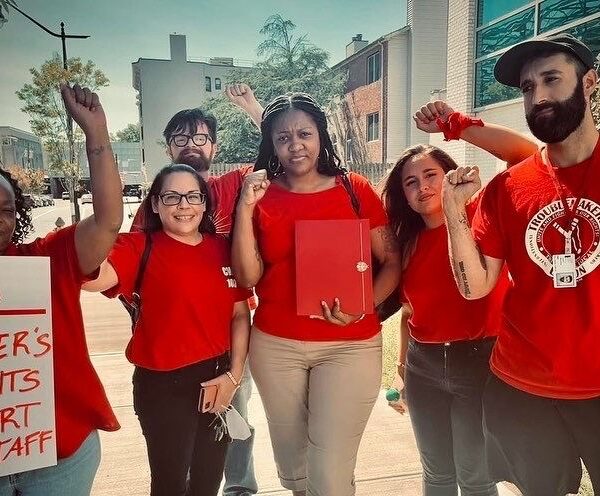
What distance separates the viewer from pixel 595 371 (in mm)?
1459

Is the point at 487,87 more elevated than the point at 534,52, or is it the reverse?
the point at 487,87

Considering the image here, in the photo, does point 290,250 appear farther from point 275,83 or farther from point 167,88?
point 167,88

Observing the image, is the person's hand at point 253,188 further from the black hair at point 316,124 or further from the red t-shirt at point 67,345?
the red t-shirt at point 67,345

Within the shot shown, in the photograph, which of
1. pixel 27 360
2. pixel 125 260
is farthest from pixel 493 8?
pixel 27 360

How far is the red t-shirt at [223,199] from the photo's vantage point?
2.15 m

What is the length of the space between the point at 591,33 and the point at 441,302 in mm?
6322

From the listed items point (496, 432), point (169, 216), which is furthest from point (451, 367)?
point (169, 216)

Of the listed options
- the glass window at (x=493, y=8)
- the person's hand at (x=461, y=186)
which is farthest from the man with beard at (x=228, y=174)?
the glass window at (x=493, y=8)

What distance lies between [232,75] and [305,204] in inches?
659

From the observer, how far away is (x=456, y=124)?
1.94 m

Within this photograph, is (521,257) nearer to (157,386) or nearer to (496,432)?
(496,432)

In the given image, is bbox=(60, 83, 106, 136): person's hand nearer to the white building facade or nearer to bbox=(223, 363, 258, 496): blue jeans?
bbox=(223, 363, 258, 496): blue jeans

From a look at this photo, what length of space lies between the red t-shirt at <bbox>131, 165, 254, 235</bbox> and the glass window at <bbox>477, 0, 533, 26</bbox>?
6958 mm

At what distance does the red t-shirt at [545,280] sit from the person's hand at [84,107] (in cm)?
128
